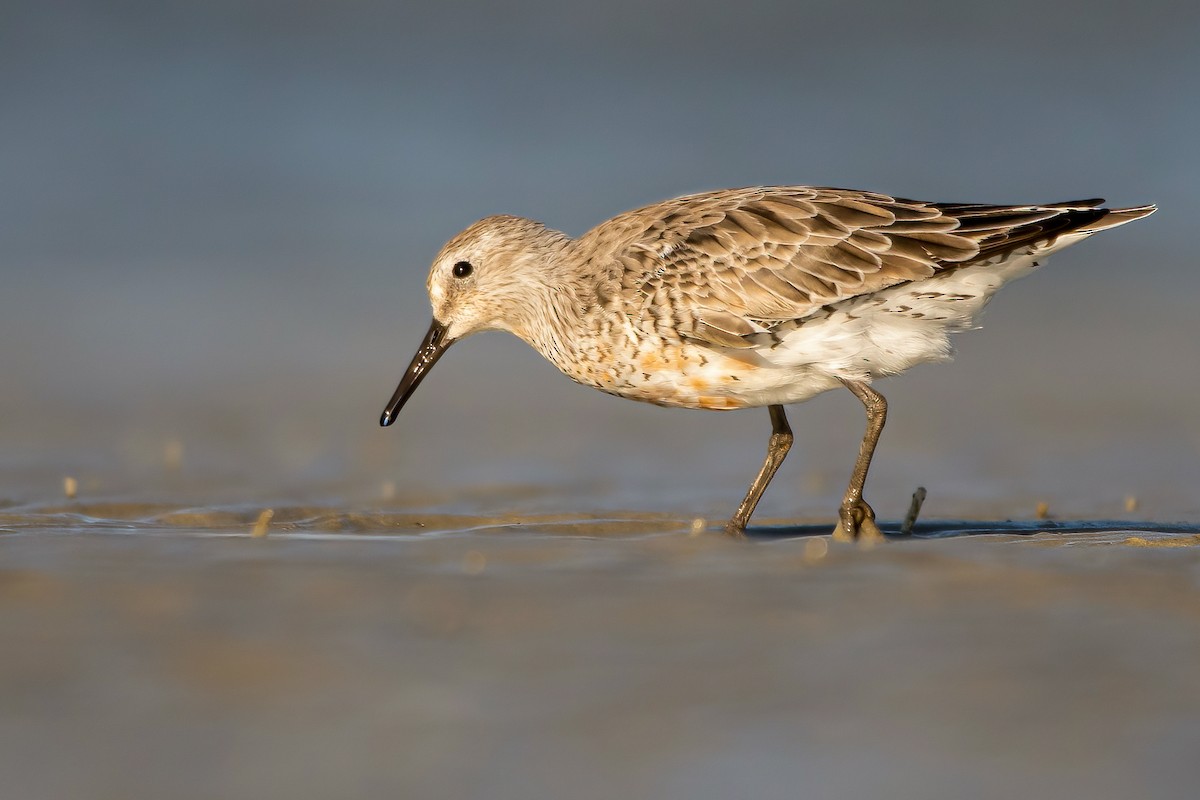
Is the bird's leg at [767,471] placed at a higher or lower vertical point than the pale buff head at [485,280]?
lower

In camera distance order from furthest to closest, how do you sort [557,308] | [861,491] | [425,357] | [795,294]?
[425,357] < [557,308] < [795,294] < [861,491]

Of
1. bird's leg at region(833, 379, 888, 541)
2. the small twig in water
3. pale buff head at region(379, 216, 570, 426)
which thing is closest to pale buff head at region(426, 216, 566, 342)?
pale buff head at region(379, 216, 570, 426)

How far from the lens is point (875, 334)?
7.57m

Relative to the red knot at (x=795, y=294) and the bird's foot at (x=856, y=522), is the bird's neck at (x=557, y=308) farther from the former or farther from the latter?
the bird's foot at (x=856, y=522)

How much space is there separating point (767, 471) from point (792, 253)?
1203mm

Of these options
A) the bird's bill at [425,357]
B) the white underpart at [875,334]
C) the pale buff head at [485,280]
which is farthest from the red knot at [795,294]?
the bird's bill at [425,357]

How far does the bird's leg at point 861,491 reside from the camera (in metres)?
7.25

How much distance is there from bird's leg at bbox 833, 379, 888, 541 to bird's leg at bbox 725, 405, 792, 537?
1.53 feet

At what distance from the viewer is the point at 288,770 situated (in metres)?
3.74

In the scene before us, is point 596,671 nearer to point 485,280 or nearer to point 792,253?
point 792,253

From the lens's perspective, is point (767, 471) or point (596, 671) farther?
point (767, 471)

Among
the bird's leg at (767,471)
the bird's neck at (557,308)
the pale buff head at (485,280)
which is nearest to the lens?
the bird's leg at (767,471)

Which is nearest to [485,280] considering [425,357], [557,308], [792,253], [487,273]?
[487,273]

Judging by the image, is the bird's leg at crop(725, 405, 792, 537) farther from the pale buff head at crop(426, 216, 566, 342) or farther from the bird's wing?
the pale buff head at crop(426, 216, 566, 342)
